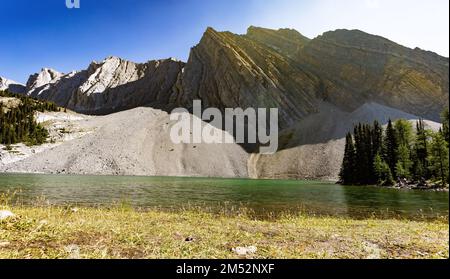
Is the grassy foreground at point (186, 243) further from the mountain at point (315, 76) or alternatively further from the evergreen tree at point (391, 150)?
the mountain at point (315, 76)

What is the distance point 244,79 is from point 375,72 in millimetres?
73698

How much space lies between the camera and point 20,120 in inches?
5217

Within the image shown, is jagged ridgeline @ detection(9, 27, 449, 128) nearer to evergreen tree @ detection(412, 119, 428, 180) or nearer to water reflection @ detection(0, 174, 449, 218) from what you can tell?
evergreen tree @ detection(412, 119, 428, 180)

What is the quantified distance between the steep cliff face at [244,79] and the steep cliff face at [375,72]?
1706 centimetres

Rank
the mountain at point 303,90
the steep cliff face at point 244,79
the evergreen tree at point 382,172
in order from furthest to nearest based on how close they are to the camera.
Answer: the steep cliff face at point 244,79 → the mountain at point 303,90 → the evergreen tree at point 382,172

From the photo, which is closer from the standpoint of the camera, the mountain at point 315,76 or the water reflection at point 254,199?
the water reflection at point 254,199

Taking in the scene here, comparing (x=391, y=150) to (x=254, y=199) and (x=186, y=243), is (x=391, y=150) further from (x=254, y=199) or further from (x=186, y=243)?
(x=186, y=243)

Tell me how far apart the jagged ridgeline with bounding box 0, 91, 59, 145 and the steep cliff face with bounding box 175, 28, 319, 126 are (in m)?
69.9

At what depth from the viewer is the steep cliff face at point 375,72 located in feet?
507

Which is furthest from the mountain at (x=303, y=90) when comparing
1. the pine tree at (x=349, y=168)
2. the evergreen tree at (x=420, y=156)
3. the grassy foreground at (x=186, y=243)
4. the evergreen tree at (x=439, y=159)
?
the grassy foreground at (x=186, y=243)

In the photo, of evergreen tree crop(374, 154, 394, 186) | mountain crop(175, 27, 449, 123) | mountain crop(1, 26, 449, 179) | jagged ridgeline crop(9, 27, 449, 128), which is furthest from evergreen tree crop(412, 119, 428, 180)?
mountain crop(175, 27, 449, 123)

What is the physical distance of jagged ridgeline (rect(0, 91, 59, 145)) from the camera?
12019cm
